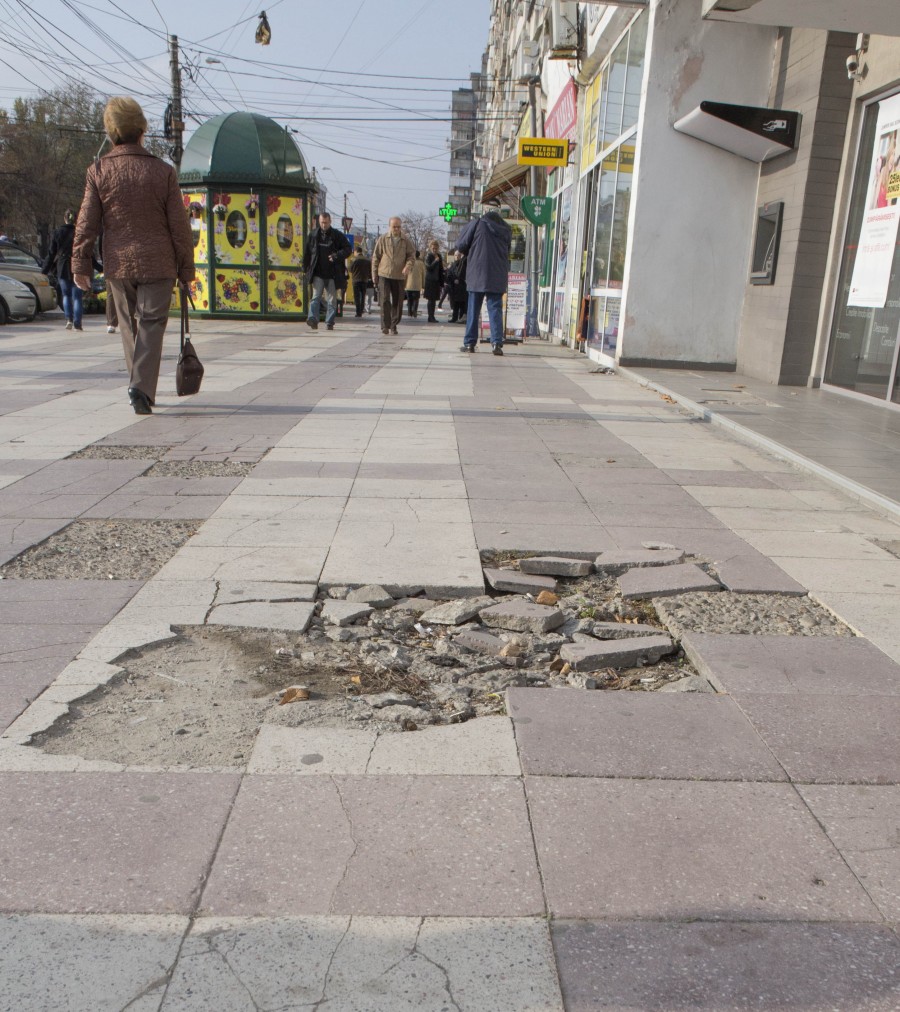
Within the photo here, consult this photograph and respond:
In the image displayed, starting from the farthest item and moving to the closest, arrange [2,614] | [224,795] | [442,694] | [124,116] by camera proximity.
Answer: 1. [124,116]
2. [2,614]
3. [442,694]
4. [224,795]

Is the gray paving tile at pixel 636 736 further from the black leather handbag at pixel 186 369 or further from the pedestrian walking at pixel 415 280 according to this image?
the pedestrian walking at pixel 415 280

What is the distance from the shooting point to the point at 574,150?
57.1 ft

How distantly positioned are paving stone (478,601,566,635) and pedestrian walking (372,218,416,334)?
13.1 m

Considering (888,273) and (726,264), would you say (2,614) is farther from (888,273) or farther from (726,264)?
(726,264)

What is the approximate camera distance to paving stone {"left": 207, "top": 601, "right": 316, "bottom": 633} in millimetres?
3404

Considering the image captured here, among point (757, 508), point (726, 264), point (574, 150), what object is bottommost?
point (757, 508)

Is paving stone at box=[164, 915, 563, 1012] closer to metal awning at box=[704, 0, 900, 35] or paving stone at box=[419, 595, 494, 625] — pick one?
paving stone at box=[419, 595, 494, 625]

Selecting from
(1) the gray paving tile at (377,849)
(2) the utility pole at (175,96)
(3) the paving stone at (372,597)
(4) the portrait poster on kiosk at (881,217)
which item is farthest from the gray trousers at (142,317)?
(2) the utility pole at (175,96)

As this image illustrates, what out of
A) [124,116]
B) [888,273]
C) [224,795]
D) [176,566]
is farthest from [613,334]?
[224,795]

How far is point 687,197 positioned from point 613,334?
2119 mm

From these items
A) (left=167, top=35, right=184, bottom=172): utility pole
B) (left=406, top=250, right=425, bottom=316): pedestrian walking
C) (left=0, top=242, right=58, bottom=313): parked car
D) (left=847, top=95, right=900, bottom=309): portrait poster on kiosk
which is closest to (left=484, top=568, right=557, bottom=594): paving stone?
(left=847, top=95, right=900, bottom=309): portrait poster on kiosk

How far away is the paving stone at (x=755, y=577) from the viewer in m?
3.93

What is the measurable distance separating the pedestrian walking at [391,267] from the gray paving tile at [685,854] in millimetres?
14458

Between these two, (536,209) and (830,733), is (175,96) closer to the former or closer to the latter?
(536,209)
